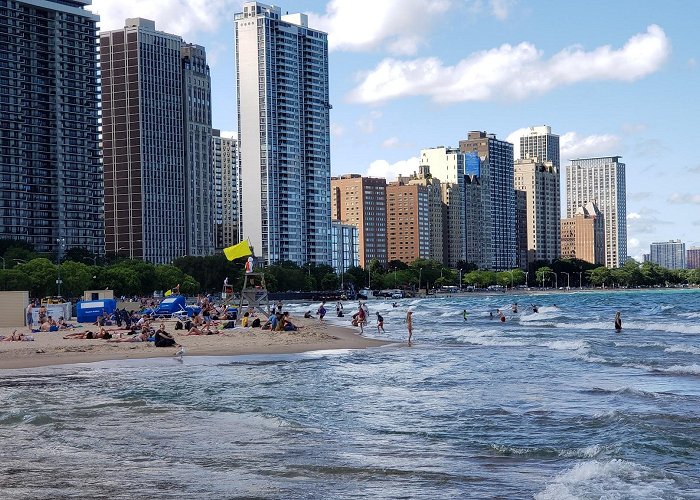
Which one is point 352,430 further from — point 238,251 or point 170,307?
point 170,307

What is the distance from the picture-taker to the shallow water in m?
15.2

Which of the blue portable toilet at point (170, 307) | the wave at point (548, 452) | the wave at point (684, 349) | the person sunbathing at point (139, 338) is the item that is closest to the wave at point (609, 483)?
the wave at point (548, 452)

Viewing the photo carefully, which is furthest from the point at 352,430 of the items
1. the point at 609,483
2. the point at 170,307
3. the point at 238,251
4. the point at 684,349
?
the point at 170,307

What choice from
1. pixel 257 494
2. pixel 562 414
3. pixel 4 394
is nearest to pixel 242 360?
pixel 4 394

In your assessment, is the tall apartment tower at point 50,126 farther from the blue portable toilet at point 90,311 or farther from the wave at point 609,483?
the wave at point 609,483

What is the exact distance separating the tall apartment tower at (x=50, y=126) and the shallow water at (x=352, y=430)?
132m

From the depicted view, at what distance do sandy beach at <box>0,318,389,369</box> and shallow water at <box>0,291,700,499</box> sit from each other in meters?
3.33

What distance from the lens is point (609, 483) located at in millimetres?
15086

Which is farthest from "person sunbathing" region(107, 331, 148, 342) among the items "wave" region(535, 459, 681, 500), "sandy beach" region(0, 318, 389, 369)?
"wave" region(535, 459, 681, 500)

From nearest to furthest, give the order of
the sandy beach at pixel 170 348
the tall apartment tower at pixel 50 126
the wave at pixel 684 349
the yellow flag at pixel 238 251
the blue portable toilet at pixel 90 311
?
the sandy beach at pixel 170 348, the wave at pixel 684 349, the yellow flag at pixel 238 251, the blue portable toilet at pixel 90 311, the tall apartment tower at pixel 50 126

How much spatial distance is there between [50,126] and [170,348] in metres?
130

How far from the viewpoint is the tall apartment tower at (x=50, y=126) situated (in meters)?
159

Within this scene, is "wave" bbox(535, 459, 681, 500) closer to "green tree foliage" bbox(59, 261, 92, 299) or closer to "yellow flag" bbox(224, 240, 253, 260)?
"yellow flag" bbox(224, 240, 253, 260)

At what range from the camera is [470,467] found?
16719mm
